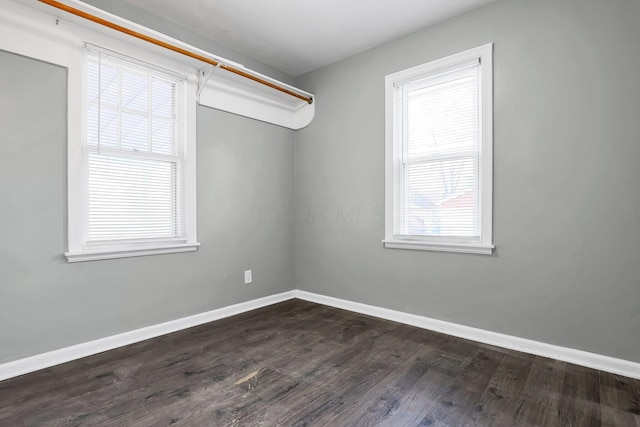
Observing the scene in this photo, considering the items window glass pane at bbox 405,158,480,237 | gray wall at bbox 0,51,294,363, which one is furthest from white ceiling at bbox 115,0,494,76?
window glass pane at bbox 405,158,480,237

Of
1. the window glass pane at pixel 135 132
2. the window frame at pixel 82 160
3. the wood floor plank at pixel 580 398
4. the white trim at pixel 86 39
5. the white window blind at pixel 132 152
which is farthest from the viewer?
the window glass pane at pixel 135 132

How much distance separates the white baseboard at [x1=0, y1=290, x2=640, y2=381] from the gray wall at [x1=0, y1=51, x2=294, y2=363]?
0.06 meters

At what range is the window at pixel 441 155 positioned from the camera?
269 cm

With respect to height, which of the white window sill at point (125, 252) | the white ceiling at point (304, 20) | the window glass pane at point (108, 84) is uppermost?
the white ceiling at point (304, 20)

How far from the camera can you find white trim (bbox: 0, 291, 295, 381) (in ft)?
7.04

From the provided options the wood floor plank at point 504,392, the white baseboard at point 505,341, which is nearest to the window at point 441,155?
the white baseboard at point 505,341

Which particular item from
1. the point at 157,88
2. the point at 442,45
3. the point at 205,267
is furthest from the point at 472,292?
the point at 157,88

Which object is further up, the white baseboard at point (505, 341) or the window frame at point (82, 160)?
the window frame at point (82, 160)

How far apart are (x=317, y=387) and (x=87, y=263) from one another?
1855 millimetres

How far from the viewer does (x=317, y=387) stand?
6.53ft

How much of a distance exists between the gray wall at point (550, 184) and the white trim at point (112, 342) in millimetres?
1496

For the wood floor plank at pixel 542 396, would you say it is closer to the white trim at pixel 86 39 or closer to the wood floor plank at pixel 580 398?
the wood floor plank at pixel 580 398

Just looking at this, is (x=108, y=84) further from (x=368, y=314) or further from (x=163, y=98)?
(x=368, y=314)

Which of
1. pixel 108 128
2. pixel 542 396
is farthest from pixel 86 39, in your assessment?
pixel 542 396
